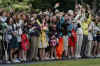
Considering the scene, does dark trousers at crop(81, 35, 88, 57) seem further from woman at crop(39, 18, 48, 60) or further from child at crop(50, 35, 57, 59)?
woman at crop(39, 18, 48, 60)

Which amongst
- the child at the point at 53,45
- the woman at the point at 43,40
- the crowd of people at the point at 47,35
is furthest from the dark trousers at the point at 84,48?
the woman at the point at 43,40

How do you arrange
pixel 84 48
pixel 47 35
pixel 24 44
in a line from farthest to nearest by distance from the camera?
pixel 84 48, pixel 47 35, pixel 24 44

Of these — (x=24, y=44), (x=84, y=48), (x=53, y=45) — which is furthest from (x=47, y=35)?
(x=84, y=48)

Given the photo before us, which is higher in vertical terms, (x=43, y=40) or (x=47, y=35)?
(x=47, y=35)

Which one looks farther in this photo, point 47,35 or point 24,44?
point 47,35

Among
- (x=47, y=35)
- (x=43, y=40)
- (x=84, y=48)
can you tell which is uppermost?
(x=47, y=35)

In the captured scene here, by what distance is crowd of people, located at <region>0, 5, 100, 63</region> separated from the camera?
43.6ft

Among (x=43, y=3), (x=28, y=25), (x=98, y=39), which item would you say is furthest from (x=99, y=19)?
(x=43, y=3)

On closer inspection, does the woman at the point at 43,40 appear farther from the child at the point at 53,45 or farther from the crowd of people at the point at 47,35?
the child at the point at 53,45

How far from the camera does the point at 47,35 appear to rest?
14039 millimetres

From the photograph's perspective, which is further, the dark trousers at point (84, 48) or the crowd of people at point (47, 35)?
the dark trousers at point (84, 48)

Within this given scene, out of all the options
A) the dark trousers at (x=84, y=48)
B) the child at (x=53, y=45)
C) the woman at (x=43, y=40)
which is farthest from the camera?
the dark trousers at (x=84, y=48)

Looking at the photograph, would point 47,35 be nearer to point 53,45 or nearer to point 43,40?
point 43,40

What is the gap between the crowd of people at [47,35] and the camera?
43.6ft
